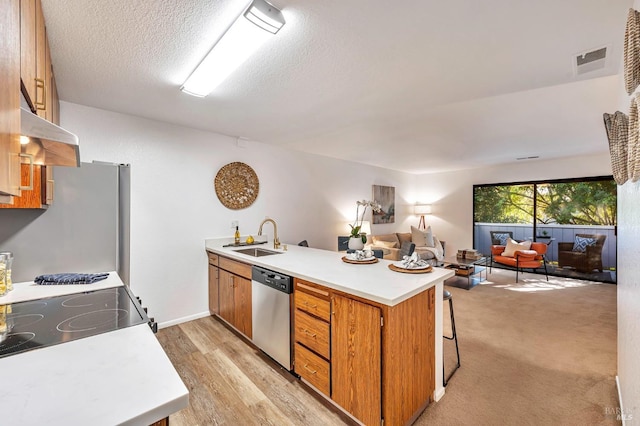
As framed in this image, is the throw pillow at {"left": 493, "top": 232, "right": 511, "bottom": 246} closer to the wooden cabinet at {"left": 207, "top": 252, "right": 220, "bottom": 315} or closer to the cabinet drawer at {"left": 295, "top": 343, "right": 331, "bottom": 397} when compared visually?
the cabinet drawer at {"left": 295, "top": 343, "right": 331, "bottom": 397}

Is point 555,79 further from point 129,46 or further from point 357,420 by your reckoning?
point 129,46

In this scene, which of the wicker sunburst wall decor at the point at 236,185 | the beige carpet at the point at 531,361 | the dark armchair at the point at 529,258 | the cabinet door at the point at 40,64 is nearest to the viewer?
the cabinet door at the point at 40,64

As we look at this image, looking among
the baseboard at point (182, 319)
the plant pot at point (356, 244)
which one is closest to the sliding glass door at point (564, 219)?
the plant pot at point (356, 244)

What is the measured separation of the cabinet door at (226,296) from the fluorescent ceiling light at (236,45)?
1.84m

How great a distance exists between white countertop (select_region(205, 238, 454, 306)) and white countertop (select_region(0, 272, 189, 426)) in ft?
3.27

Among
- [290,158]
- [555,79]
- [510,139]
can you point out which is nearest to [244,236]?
[290,158]

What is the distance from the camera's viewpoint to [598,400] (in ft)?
6.09

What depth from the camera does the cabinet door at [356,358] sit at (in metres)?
1.48

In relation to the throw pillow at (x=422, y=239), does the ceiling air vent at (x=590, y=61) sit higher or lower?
higher

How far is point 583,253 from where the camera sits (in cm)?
520

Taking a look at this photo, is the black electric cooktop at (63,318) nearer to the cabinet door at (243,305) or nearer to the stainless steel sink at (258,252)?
the cabinet door at (243,305)

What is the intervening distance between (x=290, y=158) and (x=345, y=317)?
310 cm

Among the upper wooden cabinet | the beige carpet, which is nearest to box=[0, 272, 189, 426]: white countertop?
the upper wooden cabinet

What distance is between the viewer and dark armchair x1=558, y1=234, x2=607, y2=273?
5090 millimetres
